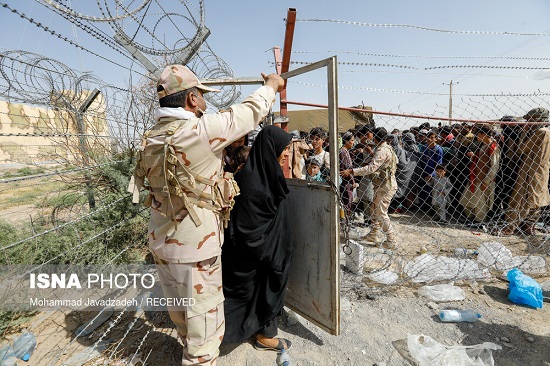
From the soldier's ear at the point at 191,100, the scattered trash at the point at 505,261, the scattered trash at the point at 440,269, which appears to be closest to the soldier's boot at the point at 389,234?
the scattered trash at the point at 440,269

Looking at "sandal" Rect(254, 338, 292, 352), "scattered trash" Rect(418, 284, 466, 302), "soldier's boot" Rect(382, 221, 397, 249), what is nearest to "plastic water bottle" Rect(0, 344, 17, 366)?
"sandal" Rect(254, 338, 292, 352)

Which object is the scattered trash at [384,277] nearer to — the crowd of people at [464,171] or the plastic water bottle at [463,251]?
the crowd of people at [464,171]

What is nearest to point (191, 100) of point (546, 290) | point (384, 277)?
point (384, 277)

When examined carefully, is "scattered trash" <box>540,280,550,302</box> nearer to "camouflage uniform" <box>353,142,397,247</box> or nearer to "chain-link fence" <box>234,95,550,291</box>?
"chain-link fence" <box>234,95,550,291</box>

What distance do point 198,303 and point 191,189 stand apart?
68 cm

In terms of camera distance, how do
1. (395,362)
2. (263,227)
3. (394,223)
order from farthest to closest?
(394,223) < (395,362) < (263,227)

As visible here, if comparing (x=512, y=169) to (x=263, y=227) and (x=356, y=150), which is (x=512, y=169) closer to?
(x=356, y=150)

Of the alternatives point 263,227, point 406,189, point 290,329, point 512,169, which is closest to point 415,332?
point 290,329

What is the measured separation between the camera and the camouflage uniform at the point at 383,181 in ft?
13.3

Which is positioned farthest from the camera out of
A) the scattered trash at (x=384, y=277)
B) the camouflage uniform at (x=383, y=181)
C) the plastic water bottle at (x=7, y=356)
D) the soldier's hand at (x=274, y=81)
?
the camouflage uniform at (x=383, y=181)

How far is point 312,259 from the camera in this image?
2170mm

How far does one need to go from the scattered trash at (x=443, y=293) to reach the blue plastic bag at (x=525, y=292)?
0.43 meters

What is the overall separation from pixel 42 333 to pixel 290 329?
213 cm

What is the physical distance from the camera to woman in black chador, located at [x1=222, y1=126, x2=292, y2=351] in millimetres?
1834
